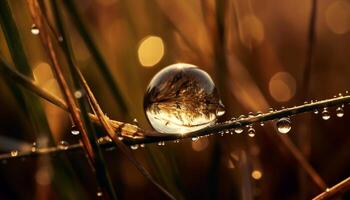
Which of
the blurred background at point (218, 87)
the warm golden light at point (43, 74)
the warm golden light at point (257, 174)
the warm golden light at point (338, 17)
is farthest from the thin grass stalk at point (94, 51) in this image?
the warm golden light at point (338, 17)

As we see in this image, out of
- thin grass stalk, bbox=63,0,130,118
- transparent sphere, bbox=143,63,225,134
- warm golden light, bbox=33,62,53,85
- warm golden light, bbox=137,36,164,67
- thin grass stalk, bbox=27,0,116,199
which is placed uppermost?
warm golden light, bbox=137,36,164,67

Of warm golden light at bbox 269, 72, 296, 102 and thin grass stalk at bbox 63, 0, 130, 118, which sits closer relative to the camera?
thin grass stalk at bbox 63, 0, 130, 118

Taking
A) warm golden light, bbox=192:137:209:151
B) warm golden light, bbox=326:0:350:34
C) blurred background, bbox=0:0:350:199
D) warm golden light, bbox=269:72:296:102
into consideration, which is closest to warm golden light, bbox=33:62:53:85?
blurred background, bbox=0:0:350:199

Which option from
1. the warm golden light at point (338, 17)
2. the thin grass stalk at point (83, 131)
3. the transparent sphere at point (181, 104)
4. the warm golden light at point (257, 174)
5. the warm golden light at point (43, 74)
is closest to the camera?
the thin grass stalk at point (83, 131)

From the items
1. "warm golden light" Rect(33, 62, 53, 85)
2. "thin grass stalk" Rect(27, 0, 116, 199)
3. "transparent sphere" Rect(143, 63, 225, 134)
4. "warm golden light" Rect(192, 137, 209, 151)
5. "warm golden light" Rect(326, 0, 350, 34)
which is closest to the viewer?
"thin grass stalk" Rect(27, 0, 116, 199)

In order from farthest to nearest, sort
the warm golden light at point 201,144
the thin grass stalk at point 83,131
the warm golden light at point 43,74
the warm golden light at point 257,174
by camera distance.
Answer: the warm golden light at point 43,74
the warm golden light at point 201,144
the warm golden light at point 257,174
the thin grass stalk at point 83,131

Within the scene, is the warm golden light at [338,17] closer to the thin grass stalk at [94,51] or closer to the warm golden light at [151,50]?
the warm golden light at [151,50]

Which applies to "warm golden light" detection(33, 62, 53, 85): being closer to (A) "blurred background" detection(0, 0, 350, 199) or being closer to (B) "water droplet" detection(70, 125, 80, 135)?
(A) "blurred background" detection(0, 0, 350, 199)

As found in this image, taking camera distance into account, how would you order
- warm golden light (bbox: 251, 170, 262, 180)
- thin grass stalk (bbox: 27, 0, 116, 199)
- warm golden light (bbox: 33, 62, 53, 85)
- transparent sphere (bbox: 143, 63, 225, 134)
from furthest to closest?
warm golden light (bbox: 33, 62, 53, 85), warm golden light (bbox: 251, 170, 262, 180), transparent sphere (bbox: 143, 63, 225, 134), thin grass stalk (bbox: 27, 0, 116, 199)

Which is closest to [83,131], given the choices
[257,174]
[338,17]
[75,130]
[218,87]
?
[75,130]

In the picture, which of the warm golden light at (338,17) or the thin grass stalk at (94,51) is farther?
the warm golden light at (338,17)
